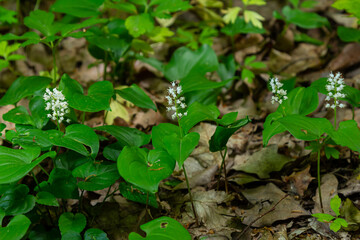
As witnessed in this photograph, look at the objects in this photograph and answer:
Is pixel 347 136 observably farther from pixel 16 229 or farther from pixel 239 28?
pixel 239 28

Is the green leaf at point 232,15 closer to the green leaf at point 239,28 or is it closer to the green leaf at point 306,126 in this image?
the green leaf at point 239,28

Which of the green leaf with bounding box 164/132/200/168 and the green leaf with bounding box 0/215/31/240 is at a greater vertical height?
the green leaf with bounding box 164/132/200/168

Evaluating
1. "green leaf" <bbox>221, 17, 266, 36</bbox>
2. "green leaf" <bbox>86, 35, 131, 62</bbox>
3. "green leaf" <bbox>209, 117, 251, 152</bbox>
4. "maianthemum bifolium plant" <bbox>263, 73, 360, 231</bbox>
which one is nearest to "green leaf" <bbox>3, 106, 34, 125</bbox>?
"green leaf" <bbox>86, 35, 131, 62</bbox>

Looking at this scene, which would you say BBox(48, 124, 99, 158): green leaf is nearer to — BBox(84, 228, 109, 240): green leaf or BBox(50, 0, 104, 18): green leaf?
BBox(84, 228, 109, 240): green leaf

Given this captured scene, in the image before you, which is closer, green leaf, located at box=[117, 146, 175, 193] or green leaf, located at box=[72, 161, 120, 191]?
green leaf, located at box=[117, 146, 175, 193]

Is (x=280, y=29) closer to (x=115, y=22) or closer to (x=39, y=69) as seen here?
(x=115, y=22)

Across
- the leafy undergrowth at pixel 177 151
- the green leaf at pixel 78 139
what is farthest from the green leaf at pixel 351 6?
the green leaf at pixel 78 139

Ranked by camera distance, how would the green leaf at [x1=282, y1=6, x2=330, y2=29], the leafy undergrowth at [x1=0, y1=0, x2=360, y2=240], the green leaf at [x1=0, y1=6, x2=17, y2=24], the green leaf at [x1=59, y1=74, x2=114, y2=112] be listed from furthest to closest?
the green leaf at [x1=282, y1=6, x2=330, y2=29] → the green leaf at [x1=0, y1=6, x2=17, y2=24] → the green leaf at [x1=59, y1=74, x2=114, y2=112] → the leafy undergrowth at [x1=0, y1=0, x2=360, y2=240]

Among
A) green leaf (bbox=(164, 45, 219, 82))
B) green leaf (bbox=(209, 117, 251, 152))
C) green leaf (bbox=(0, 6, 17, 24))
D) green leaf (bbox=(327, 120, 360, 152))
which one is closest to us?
green leaf (bbox=(327, 120, 360, 152))

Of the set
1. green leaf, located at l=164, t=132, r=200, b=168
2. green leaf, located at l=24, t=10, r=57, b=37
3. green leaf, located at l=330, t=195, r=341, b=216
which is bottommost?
green leaf, located at l=330, t=195, r=341, b=216
